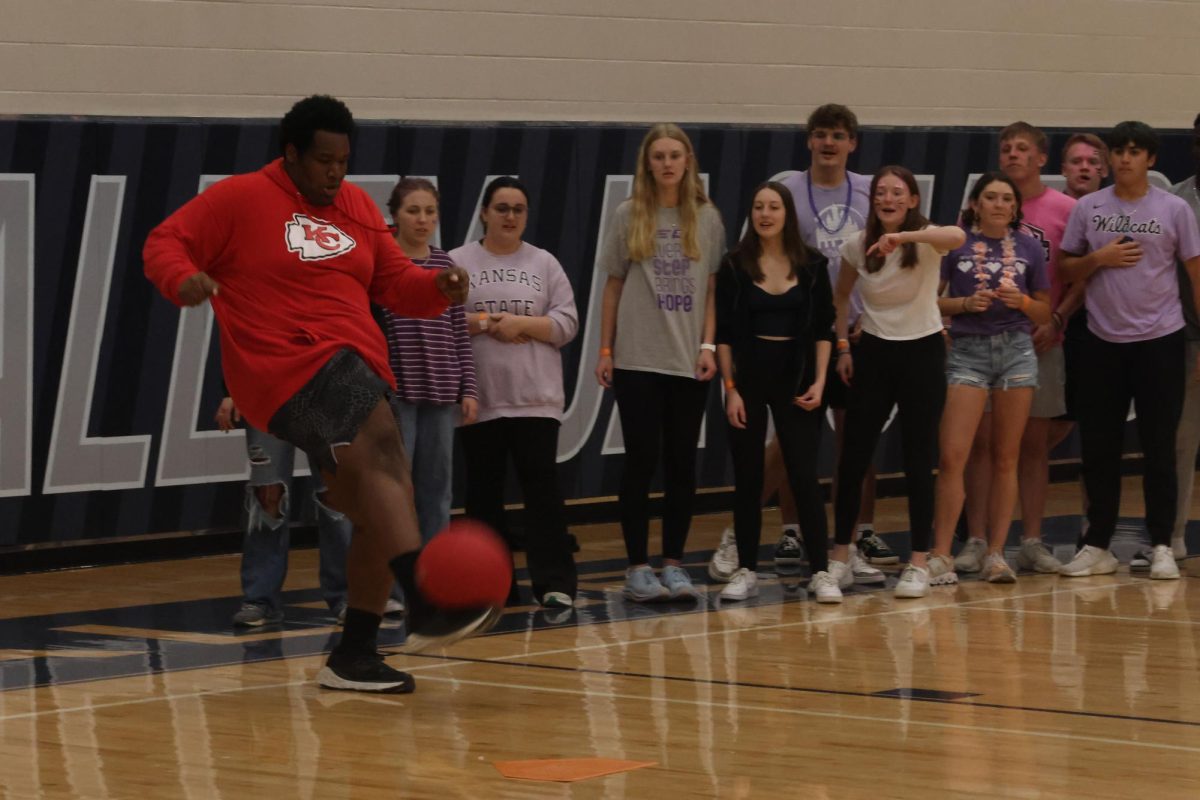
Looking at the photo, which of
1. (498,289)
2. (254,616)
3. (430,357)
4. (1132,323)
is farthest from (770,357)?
(254,616)

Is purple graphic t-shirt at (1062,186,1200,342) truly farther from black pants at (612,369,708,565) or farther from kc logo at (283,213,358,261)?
kc logo at (283,213,358,261)

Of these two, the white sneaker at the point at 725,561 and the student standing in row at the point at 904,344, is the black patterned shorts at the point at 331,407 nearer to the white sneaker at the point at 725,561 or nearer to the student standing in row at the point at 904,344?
the student standing in row at the point at 904,344

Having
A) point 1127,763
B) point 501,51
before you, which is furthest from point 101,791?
point 501,51

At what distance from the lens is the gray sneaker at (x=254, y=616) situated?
802cm

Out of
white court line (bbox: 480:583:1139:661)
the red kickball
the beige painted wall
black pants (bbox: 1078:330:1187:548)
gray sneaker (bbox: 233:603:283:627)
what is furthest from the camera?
the beige painted wall

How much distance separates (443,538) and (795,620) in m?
2.48

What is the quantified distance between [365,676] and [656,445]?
244 centimetres

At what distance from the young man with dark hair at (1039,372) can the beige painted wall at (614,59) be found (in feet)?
10.1

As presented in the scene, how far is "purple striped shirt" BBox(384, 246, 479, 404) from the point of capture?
8.09 metres

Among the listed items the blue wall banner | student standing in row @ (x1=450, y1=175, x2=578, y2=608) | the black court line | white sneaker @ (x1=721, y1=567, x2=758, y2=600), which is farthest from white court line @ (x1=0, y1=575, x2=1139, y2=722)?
the blue wall banner

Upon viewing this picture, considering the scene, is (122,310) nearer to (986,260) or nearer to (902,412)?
(902,412)

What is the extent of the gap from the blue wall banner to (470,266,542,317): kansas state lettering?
2187 millimetres

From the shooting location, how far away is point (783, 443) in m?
8.66

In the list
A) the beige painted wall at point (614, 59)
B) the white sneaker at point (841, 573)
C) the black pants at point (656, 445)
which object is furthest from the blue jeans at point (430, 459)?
the beige painted wall at point (614, 59)
